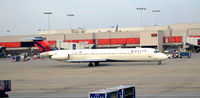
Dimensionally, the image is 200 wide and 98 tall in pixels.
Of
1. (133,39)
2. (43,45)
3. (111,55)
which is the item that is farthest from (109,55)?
(133,39)

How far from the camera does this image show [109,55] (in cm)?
5191

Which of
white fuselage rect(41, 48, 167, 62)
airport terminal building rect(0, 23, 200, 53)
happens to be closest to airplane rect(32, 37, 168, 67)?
white fuselage rect(41, 48, 167, 62)

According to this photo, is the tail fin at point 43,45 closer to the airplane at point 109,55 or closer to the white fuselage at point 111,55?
the airplane at point 109,55

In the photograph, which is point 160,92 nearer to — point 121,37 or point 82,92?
point 82,92

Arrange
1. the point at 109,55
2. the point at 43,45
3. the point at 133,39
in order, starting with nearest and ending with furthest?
1. the point at 109,55
2. the point at 43,45
3. the point at 133,39

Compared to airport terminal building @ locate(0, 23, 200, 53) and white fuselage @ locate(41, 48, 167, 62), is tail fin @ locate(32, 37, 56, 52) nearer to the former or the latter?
white fuselage @ locate(41, 48, 167, 62)

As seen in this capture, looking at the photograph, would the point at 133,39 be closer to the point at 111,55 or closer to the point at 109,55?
the point at 109,55

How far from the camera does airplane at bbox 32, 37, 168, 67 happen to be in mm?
50062

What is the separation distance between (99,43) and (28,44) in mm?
22311

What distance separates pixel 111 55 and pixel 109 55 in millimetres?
338

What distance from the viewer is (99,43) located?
105938mm

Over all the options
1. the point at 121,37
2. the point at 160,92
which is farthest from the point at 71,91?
the point at 121,37

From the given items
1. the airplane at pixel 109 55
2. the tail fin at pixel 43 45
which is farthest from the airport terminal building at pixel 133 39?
the airplane at pixel 109 55

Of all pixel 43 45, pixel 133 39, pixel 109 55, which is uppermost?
pixel 133 39
